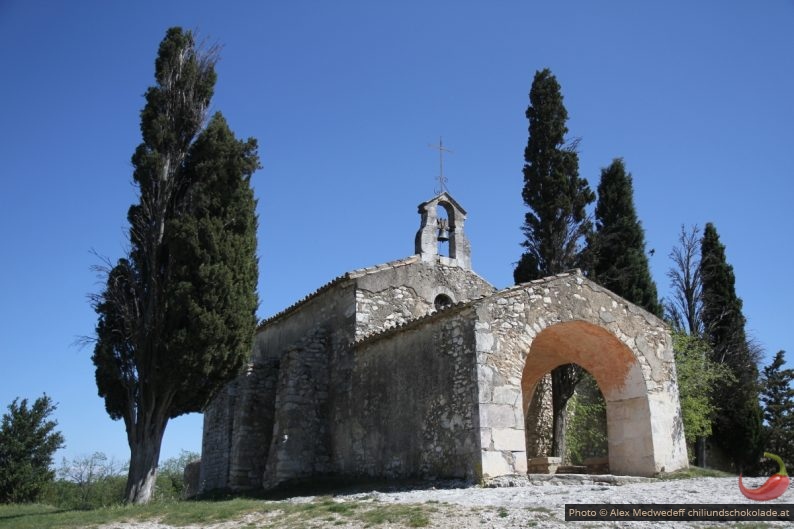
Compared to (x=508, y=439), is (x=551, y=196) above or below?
above

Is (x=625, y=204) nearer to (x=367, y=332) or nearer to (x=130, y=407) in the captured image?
(x=367, y=332)

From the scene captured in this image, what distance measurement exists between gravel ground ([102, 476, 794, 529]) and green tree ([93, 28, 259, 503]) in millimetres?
3354

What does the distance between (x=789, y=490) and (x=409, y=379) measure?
21.9 ft

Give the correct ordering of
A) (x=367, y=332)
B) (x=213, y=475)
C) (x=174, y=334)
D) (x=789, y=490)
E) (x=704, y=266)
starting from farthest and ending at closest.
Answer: (x=704, y=266), (x=213, y=475), (x=367, y=332), (x=174, y=334), (x=789, y=490)

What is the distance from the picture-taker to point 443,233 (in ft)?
60.4

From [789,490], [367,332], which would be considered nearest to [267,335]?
[367,332]

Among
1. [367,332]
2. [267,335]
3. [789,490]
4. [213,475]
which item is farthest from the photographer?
[267,335]

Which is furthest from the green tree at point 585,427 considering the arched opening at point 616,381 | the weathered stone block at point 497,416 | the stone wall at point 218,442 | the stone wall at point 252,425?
the stone wall at point 218,442

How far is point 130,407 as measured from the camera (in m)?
13.4

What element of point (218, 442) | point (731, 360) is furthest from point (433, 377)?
point (731, 360)

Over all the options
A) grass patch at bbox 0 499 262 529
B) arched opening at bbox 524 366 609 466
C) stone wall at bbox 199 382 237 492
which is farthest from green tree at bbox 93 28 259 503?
arched opening at bbox 524 366 609 466

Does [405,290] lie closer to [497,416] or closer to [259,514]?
[497,416]

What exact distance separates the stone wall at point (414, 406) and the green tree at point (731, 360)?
14.1 metres

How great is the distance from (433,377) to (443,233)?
20.8 feet
